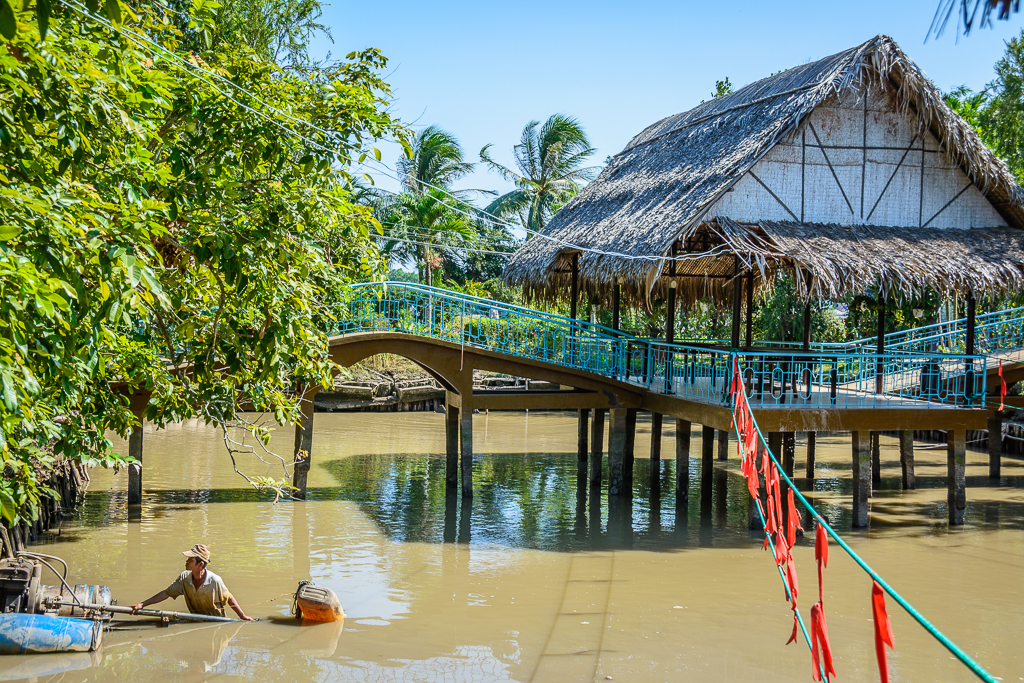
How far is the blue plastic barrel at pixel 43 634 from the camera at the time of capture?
7020 mm

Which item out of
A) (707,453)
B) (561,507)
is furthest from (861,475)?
(561,507)

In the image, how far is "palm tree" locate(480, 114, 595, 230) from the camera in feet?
95.8

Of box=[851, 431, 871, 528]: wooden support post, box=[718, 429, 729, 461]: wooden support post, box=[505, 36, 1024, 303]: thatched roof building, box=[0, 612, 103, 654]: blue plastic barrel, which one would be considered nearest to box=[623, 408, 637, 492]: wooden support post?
box=[505, 36, 1024, 303]: thatched roof building

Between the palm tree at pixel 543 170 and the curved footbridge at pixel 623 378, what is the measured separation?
14.4 m

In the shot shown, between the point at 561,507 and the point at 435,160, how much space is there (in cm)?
1715

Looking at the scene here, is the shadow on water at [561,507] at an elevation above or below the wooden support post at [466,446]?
below

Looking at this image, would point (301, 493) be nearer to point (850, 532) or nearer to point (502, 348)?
point (502, 348)

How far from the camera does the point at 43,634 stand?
7.05 m

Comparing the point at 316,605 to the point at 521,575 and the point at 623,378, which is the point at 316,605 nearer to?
the point at 521,575

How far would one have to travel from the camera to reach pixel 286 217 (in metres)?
7.24

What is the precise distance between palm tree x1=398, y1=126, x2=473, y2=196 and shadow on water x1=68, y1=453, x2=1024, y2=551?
13497 millimetres

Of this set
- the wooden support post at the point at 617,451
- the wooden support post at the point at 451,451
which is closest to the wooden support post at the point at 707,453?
the wooden support post at the point at 617,451

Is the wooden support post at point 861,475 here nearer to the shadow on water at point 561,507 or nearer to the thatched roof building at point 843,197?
the shadow on water at point 561,507

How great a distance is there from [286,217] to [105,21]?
79.8 inches
